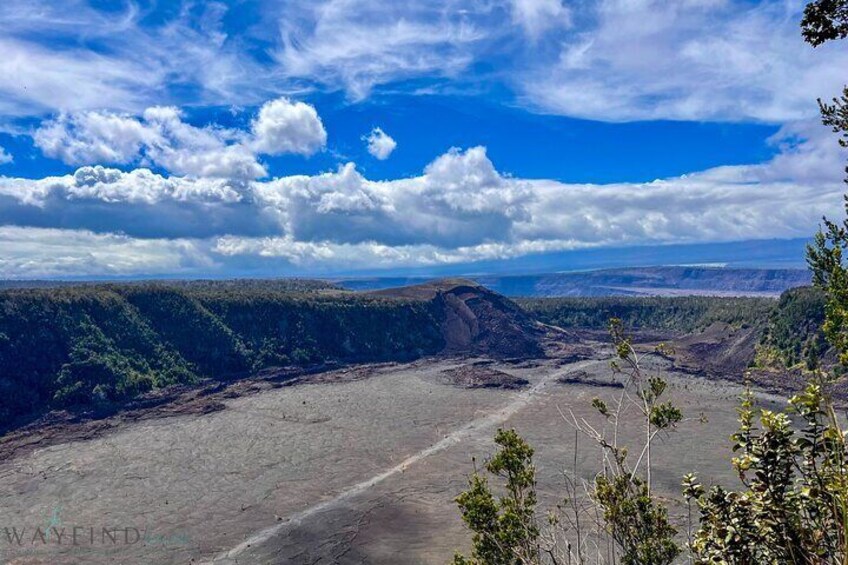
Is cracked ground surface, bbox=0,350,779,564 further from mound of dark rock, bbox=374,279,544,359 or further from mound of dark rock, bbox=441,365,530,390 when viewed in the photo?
mound of dark rock, bbox=374,279,544,359

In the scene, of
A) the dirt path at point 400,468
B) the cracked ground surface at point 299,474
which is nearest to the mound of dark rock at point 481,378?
the dirt path at point 400,468

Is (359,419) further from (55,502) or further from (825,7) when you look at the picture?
Answer: (825,7)

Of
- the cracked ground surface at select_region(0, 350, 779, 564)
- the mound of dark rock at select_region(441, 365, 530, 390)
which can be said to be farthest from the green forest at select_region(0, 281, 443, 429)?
the mound of dark rock at select_region(441, 365, 530, 390)

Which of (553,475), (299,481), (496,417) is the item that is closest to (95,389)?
(299,481)

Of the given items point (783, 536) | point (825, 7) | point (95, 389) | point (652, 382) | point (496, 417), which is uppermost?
point (825, 7)

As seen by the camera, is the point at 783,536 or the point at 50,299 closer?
the point at 783,536

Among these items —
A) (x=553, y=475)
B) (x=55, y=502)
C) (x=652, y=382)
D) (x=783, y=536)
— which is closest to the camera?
(x=783, y=536)

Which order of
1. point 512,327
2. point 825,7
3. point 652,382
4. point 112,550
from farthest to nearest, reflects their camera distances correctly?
point 512,327 → point 112,550 → point 652,382 → point 825,7

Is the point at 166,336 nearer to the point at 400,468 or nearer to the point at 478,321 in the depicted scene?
the point at 400,468
